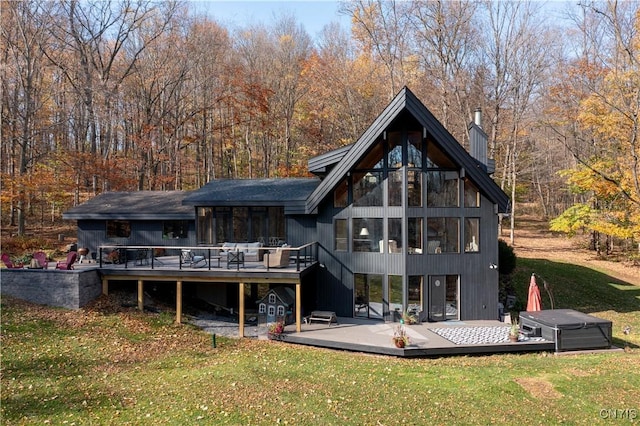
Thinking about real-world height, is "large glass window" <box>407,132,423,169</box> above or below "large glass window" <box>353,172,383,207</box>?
above

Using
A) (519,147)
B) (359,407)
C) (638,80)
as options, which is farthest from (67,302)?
(519,147)

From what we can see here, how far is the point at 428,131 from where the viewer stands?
1370cm

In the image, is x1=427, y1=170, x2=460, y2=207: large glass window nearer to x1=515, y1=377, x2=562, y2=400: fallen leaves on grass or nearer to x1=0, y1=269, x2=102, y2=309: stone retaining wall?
x1=515, y1=377, x2=562, y2=400: fallen leaves on grass

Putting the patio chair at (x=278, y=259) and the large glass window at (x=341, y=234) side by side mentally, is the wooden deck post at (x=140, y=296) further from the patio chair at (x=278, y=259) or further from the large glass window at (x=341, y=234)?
the large glass window at (x=341, y=234)

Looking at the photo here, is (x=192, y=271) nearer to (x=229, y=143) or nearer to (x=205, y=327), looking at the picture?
(x=205, y=327)

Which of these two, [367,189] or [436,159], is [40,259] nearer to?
[367,189]

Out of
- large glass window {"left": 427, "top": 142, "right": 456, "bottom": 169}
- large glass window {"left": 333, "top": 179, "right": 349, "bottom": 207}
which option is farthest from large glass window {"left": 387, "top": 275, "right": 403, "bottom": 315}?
large glass window {"left": 427, "top": 142, "right": 456, "bottom": 169}

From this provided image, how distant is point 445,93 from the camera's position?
82.2 ft

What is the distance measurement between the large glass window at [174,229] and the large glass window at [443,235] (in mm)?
10271

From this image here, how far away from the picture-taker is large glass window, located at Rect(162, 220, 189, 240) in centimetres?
1795

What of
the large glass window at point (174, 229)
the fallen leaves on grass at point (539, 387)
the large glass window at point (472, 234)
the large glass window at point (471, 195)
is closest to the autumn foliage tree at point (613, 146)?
the large glass window at point (471, 195)

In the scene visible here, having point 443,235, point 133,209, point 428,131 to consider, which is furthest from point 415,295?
point 133,209

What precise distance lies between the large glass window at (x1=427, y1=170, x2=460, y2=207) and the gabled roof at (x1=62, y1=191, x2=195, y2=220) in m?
9.76

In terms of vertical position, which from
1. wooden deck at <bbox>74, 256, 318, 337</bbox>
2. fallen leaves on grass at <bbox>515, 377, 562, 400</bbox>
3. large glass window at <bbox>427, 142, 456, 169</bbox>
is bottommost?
fallen leaves on grass at <bbox>515, 377, 562, 400</bbox>
